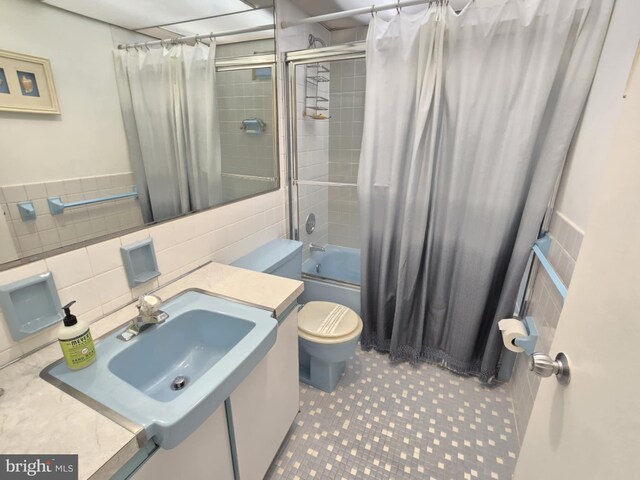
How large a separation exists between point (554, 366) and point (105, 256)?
1.34m

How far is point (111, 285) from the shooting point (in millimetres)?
A: 1081

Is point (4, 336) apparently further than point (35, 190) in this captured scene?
No

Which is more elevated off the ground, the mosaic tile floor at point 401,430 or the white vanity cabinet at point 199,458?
the white vanity cabinet at point 199,458

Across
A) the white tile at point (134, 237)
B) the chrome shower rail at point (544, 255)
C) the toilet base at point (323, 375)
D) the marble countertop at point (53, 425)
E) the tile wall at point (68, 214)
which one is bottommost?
the toilet base at point (323, 375)

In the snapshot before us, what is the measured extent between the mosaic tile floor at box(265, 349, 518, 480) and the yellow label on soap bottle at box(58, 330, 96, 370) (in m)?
0.96

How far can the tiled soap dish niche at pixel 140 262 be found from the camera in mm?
1116

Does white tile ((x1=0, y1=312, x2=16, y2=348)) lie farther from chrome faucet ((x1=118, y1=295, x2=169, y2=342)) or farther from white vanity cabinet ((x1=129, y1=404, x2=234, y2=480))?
white vanity cabinet ((x1=129, y1=404, x2=234, y2=480))

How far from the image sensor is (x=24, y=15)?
900 millimetres

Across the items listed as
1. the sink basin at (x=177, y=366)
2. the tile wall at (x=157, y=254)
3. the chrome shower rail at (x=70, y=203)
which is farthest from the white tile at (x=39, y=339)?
the chrome shower rail at (x=70, y=203)

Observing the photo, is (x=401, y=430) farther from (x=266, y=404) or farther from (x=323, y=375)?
(x=266, y=404)

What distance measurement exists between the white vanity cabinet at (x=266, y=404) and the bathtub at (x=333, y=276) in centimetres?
90

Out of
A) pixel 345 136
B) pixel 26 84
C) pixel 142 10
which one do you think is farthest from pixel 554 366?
pixel 345 136

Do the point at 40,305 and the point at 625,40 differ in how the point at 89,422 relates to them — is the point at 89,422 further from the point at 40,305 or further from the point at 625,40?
the point at 625,40

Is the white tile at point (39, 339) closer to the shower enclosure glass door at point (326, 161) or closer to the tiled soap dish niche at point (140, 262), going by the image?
the tiled soap dish niche at point (140, 262)
